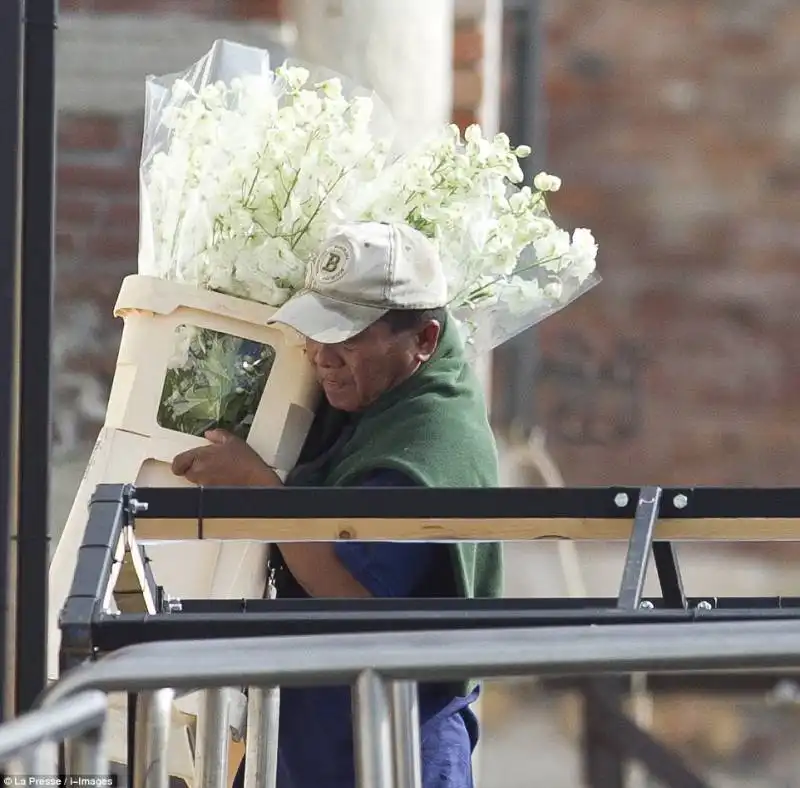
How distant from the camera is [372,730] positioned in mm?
1099

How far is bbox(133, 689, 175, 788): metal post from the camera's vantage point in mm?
1209

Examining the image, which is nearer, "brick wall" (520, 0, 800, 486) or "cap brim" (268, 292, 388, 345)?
"cap brim" (268, 292, 388, 345)

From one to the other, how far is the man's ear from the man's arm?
0.17 m

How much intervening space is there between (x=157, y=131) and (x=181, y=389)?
13.7 inches

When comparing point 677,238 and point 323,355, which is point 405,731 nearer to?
point 323,355

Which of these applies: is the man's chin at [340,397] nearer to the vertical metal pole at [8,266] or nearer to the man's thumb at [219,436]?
the man's thumb at [219,436]

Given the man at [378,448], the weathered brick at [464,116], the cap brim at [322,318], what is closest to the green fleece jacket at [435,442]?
the man at [378,448]

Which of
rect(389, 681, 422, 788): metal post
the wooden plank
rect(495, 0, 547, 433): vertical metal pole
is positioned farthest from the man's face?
rect(495, 0, 547, 433): vertical metal pole

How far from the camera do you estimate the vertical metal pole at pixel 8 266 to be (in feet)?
6.30

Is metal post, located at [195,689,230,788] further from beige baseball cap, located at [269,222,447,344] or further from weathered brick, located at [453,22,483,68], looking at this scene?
weathered brick, located at [453,22,483,68]

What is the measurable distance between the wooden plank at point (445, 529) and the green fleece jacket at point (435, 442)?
0.24m

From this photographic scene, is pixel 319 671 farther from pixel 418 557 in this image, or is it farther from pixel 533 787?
pixel 418 557

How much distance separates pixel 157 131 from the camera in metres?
2.24

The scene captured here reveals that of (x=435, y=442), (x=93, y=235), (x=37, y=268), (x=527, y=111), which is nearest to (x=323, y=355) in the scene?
(x=435, y=442)
